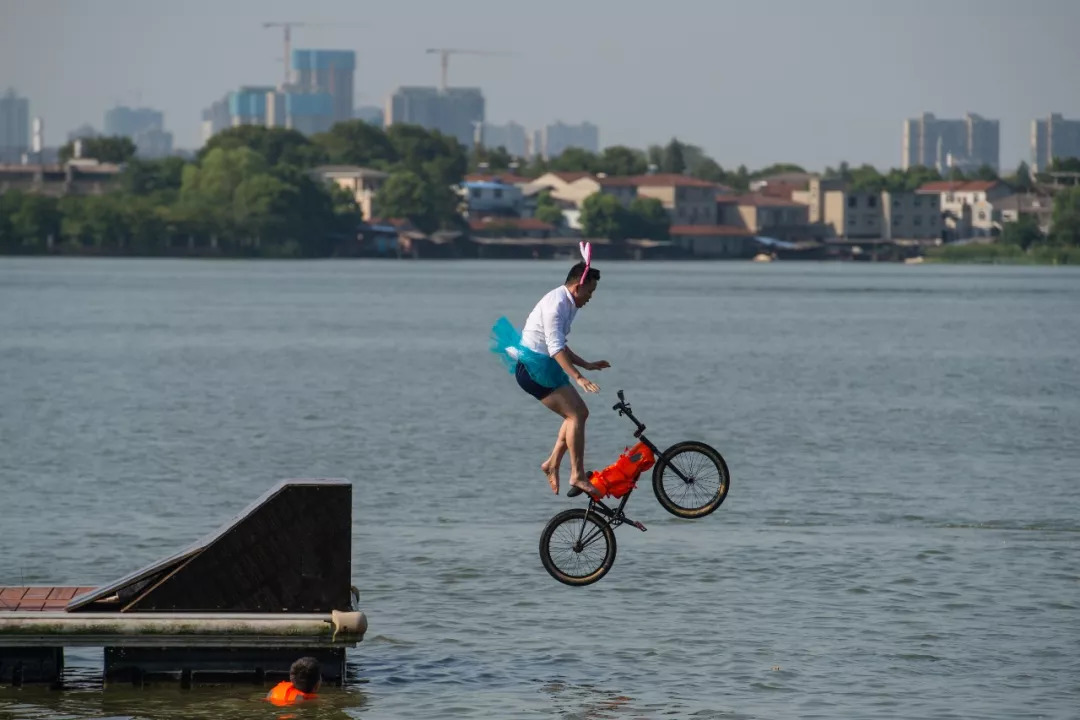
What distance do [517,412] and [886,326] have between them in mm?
66645

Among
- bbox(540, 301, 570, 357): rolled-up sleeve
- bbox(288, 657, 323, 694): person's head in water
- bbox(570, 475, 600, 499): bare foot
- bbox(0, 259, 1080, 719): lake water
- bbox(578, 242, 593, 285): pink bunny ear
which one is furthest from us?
bbox(0, 259, 1080, 719): lake water

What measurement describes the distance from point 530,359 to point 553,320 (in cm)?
57

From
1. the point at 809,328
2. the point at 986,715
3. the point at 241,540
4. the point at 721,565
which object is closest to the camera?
the point at 241,540

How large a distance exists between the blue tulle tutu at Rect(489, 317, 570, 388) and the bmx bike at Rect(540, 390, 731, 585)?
33.8 inches

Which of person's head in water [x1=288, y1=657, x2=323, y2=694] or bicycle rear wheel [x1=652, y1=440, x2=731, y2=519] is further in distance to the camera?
bicycle rear wheel [x1=652, y1=440, x2=731, y2=519]

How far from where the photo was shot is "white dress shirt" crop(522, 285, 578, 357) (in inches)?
778

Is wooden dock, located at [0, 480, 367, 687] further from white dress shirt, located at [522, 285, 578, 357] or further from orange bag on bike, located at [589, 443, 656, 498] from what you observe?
orange bag on bike, located at [589, 443, 656, 498]

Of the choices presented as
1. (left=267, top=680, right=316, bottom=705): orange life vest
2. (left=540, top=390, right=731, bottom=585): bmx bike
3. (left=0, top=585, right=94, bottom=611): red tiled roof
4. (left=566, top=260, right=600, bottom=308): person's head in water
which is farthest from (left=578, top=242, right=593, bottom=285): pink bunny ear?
(left=0, top=585, right=94, bottom=611): red tiled roof

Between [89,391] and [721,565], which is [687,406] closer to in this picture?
[89,391]

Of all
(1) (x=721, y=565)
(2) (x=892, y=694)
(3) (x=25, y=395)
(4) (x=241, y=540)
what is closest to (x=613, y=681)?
(2) (x=892, y=694)

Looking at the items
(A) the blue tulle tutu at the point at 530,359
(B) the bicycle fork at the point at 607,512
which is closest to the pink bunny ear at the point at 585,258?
(A) the blue tulle tutu at the point at 530,359

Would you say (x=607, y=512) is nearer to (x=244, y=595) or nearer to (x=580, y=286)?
(x=580, y=286)

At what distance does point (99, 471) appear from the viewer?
44.2m

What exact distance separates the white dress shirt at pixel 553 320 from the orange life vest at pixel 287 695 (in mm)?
4423
